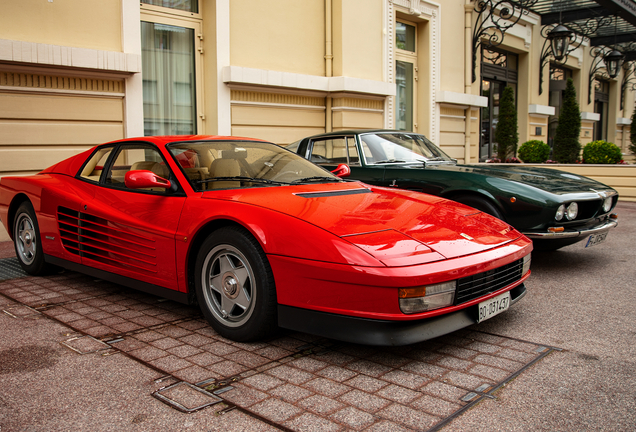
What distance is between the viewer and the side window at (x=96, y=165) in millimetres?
4316

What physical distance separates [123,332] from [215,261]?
0.79m

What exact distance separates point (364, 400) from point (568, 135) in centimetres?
1482

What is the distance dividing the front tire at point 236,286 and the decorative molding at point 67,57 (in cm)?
498

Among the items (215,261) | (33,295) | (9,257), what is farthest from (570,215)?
(9,257)

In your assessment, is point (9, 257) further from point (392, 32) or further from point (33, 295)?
point (392, 32)

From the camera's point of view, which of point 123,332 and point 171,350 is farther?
point 123,332

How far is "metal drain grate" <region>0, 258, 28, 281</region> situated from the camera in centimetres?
491

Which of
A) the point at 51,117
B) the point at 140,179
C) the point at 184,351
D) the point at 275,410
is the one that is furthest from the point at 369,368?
the point at 51,117

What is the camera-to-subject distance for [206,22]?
29.4 ft

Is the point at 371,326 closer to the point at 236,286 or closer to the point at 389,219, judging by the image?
the point at 389,219

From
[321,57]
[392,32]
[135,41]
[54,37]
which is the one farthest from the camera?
[392,32]

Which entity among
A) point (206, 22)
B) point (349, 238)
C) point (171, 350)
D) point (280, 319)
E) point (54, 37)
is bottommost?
point (171, 350)

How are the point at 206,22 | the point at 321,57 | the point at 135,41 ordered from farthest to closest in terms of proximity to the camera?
the point at 321,57
the point at 206,22
the point at 135,41

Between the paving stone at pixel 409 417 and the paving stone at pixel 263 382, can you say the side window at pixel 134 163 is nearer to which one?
the paving stone at pixel 263 382
